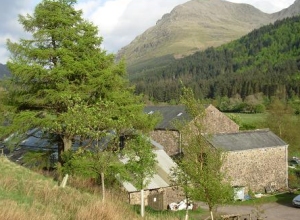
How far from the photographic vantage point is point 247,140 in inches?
1303

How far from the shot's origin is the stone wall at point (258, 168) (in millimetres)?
31203

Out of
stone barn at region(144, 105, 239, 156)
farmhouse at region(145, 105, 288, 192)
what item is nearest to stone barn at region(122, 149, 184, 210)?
farmhouse at region(145, 105, 288, 192)

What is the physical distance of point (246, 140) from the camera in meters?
33.0

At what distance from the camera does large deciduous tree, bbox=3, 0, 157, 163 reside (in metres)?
18.9

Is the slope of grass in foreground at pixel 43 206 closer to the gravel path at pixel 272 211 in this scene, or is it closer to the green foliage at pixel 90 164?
the green foliage at pixel 90 164

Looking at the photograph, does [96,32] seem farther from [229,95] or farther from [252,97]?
[229,95]

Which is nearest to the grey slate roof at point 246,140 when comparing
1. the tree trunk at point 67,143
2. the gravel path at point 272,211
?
the gravel path at point 272,211

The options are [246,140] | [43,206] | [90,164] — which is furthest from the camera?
[246,140]

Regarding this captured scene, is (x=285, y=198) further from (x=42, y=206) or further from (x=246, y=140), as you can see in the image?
(x=42, y=206)

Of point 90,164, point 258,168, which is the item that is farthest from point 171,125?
point 90,164

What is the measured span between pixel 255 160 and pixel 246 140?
6.16 feet

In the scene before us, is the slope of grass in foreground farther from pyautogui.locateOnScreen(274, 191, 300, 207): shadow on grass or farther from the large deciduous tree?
pyautogui.locateOnScreen(274, 191, 300, 207): shadow on grass

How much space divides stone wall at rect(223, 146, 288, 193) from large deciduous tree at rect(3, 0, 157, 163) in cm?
1345

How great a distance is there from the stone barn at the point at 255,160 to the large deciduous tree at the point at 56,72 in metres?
13.2
